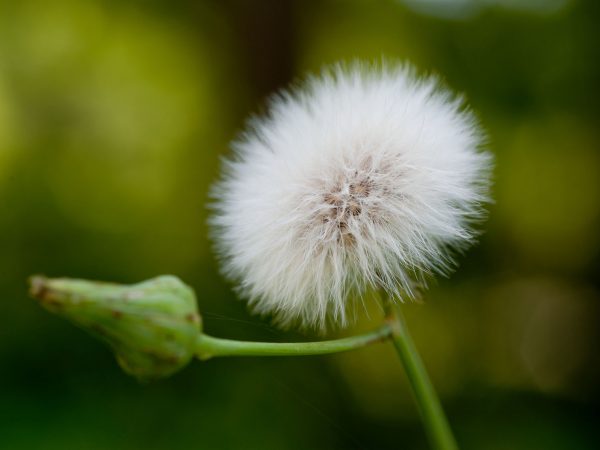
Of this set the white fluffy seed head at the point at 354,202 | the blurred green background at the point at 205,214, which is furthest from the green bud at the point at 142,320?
the blurred green background at the point at 205,214

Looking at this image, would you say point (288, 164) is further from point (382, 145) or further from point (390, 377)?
point (390, 377)

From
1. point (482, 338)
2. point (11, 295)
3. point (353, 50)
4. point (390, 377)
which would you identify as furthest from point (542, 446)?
point (11, 295)

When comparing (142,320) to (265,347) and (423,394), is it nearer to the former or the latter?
(265,347)

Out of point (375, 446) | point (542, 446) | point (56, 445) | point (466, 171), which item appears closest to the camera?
point (466, 171)

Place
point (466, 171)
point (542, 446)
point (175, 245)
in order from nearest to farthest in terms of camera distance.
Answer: point (466, 171) → point (542, 446) → point (175, 245)

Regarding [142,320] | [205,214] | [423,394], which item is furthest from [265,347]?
[205,214]
